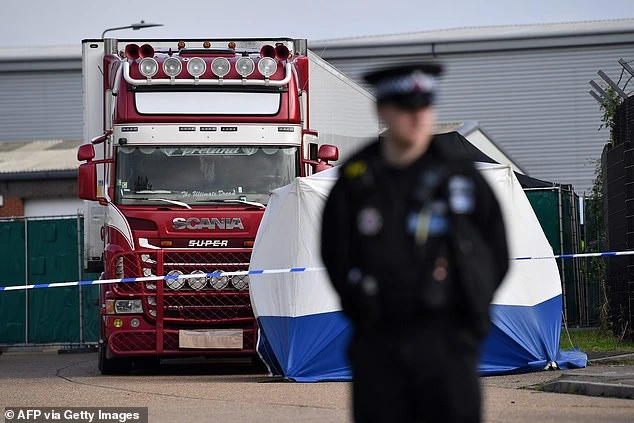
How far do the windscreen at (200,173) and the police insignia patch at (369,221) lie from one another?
10959 millimetres

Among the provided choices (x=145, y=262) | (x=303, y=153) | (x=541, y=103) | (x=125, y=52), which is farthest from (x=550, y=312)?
(x=541, y=103)

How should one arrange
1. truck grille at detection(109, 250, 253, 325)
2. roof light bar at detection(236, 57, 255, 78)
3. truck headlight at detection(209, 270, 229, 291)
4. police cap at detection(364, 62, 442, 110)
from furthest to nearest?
1. roof light bar at detection(236, 57, 255, 78)
2. truck headlight at detection(209, 270, 229, 291)
3. truck grille at detection(109, 250, 253, 325)
4. police cap at detection(364, 62, 442, 110)

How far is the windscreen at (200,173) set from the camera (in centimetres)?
1568

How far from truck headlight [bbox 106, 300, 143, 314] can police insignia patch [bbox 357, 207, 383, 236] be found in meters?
11.0

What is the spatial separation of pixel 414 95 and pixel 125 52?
11750mm

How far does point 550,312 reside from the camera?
Answer: 14.4 metres

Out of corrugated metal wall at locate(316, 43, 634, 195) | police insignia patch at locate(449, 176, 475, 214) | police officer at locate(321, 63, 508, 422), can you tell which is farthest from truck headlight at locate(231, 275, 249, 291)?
corrugated metal wall at locate(316, 43, 634, 195)

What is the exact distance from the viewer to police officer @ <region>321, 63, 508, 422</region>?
4562mm

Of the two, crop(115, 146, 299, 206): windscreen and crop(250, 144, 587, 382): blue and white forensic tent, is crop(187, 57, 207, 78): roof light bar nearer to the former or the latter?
crop(115, 146, 299, 206): windscreen

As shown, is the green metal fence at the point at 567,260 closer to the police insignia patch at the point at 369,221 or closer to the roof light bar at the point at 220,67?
the roof light bar at the point at 220,67

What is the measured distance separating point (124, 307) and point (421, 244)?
36.9 ft

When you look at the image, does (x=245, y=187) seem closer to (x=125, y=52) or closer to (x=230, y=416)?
(x=125, y=52)

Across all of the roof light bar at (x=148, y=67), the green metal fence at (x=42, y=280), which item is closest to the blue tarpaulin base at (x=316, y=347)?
the roof light bar at (x=148, y=67)

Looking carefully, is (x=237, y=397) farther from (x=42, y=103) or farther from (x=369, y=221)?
(x=42, y=103)
